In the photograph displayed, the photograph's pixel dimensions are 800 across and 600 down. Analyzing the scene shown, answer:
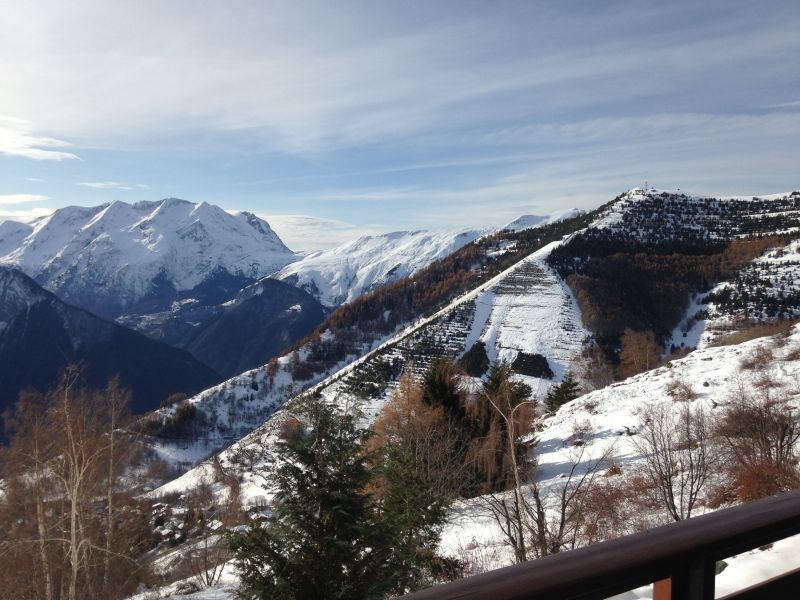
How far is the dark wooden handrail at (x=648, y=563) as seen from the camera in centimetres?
136

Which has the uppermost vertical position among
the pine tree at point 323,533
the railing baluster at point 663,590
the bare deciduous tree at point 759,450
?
the railing baluster at point 663,590

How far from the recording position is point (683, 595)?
1610 mm

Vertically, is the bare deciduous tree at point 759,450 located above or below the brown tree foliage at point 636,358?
above

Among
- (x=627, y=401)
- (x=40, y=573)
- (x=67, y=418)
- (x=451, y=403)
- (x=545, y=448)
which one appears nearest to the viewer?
(x=67, y=418)

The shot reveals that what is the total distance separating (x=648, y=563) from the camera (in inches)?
58.7

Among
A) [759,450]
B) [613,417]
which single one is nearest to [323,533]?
[759,450]

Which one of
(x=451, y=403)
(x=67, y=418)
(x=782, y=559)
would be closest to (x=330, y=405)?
(x=782, y=559)

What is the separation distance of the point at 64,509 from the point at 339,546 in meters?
17.2

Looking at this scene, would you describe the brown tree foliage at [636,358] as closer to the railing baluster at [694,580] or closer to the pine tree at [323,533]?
the pine tree at [323,533]

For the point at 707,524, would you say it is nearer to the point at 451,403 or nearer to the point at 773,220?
the point at 451,403

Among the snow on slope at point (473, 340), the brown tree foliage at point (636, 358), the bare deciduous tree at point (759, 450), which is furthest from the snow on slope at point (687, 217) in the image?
the bare deciduous tree at point (759, 450)

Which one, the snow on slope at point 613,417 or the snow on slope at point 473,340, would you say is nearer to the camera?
the snow on slope at point 613,417

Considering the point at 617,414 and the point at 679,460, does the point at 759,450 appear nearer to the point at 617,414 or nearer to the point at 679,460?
the point at 679,460

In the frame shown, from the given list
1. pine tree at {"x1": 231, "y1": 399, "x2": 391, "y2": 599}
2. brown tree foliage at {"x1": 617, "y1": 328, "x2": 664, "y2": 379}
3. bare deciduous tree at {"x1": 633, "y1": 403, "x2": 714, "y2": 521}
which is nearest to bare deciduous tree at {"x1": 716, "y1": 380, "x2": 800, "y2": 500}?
bare deciduous tree at {"x1": 633, "y1": 403, "x2": 714, "y2": 521}
